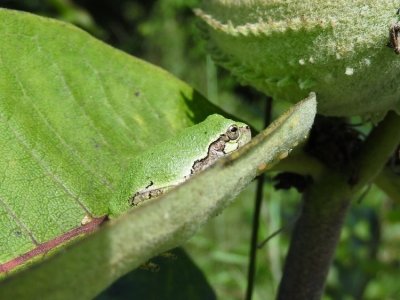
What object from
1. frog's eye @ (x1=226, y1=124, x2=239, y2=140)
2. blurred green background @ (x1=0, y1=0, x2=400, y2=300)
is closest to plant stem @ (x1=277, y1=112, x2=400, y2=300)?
blurred green background @ (x1=0, y1=0, x2=400, y2=300)

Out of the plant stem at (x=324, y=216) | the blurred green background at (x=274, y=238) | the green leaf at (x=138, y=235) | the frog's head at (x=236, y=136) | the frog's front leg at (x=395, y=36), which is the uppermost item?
the frog's front leg at (x=395, y=36)

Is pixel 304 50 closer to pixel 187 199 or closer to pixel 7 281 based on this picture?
pixel 187 199

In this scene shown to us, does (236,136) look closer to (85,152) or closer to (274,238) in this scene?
(85,152)

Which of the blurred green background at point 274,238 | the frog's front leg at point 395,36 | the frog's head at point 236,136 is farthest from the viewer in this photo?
the blurred green background at point 274,238

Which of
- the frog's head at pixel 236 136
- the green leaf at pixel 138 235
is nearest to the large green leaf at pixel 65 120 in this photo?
the frog's head at pixel 236 136

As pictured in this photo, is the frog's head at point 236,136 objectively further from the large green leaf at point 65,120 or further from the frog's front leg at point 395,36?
the frog's front leg at point 395,36

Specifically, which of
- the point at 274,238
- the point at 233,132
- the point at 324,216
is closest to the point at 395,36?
the point at 233,132

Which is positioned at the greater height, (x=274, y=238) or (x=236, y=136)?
(x=236, y=136)

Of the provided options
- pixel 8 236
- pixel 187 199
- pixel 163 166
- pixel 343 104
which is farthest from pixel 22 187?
pixel 343 104
